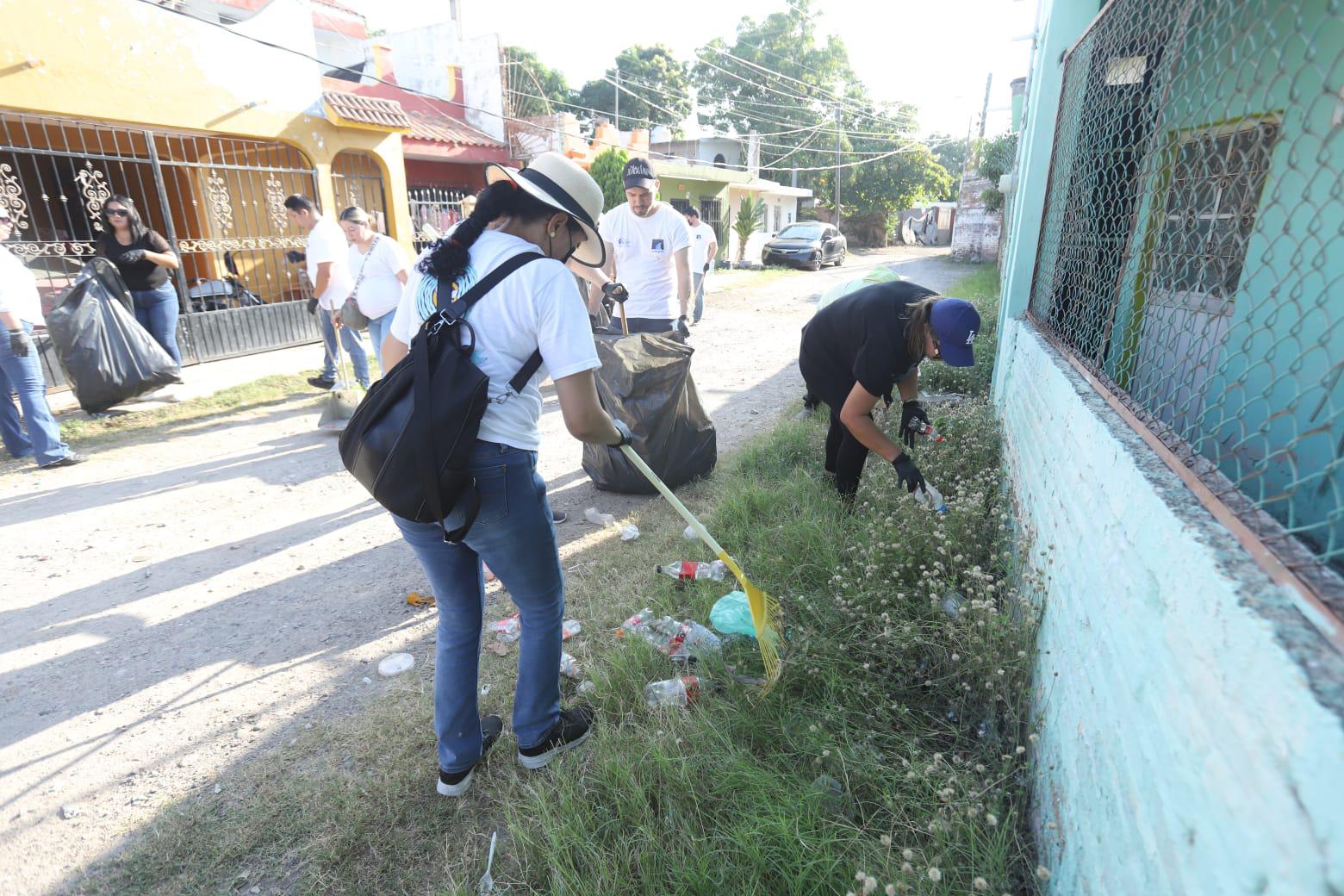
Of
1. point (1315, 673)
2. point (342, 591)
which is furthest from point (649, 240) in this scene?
point (1315, 673)

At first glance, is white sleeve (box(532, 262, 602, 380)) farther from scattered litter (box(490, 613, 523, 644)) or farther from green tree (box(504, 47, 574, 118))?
green tree (box(504, 47, 574, 118))

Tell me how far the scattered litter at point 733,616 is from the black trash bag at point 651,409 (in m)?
1.49

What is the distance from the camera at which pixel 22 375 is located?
4.81 metres

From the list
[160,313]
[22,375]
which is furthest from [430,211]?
[22,375]

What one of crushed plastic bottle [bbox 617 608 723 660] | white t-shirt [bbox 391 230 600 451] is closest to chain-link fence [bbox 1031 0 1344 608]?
crushed plastic bottle [bbox 617 608 723 660]

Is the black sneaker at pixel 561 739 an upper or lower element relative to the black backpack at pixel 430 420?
lower

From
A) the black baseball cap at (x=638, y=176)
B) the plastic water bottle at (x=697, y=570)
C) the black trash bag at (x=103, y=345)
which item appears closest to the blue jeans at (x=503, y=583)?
the plastic water bottle at (x=697, y=570)

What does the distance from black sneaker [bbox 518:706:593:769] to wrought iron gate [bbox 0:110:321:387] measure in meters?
6.64

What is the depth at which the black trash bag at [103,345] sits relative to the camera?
17.8 feet

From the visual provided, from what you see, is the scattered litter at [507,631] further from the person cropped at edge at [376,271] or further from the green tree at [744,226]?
the green tree at [744,226]

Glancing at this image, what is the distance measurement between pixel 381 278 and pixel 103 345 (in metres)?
2.37

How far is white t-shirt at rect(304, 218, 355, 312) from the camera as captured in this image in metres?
5.70

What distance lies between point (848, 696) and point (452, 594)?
1.30 meters

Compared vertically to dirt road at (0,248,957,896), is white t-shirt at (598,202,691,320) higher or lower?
higher
